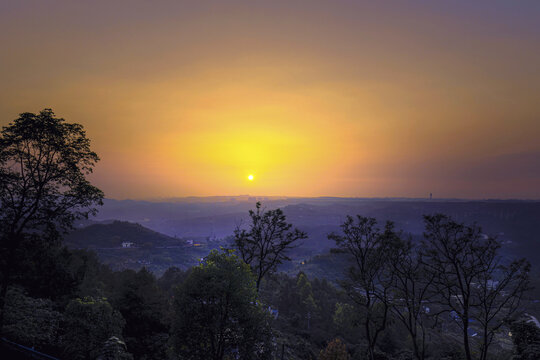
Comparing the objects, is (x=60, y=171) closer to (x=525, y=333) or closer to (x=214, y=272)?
(x=214, y=272)

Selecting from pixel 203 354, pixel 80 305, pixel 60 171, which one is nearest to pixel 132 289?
pixel 80 305

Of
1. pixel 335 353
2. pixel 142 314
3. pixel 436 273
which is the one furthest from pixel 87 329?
pixel 436 273

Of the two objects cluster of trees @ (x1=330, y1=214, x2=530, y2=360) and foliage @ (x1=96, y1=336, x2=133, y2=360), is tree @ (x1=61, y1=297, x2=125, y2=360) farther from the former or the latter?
cluster of trees @ (x1=330, y1=214, x2=530, y2=360)

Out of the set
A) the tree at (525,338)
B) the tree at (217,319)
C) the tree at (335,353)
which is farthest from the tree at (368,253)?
the tree at (217,319)

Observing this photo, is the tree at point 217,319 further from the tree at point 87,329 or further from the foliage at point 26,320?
the foliage at point 26,320

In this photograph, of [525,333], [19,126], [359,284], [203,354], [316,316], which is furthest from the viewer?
[316,316]

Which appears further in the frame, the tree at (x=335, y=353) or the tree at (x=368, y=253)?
the tree at (x=335, y=353)

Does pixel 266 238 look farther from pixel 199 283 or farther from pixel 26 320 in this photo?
pixel 26 320
